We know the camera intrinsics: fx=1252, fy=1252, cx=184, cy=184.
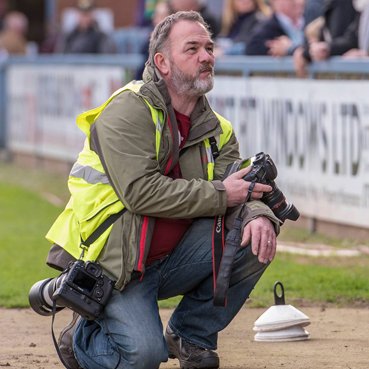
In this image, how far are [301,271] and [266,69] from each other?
3.52 meters

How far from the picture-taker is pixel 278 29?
1284cm

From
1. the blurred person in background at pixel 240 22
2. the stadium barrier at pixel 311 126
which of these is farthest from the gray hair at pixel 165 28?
the blurred person in background at pixel 240 22

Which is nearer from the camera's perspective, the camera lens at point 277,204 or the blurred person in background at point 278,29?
the camera lens at point 277,204

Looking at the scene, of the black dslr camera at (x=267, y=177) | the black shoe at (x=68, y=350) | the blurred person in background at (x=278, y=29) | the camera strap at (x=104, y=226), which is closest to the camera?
the camera strap at (x=104, y=226)

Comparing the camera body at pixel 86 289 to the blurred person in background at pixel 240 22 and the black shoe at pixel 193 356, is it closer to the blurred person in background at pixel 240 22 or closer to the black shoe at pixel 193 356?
the black shoe at pixel 193 356

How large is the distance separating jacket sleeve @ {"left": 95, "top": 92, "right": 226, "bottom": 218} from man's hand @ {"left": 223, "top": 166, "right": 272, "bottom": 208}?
38 millimetres

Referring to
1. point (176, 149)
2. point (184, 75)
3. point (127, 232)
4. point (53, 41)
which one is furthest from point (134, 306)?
point (53, 41)

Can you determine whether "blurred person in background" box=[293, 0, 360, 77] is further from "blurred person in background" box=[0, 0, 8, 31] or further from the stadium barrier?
"blurred person in background" box=[0, 0, 8, 31]

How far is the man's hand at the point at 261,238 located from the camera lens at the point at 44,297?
0.94 metres

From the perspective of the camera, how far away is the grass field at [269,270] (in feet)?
26.8

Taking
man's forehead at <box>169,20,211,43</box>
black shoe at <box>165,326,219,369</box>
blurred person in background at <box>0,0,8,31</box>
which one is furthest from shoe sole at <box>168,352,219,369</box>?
blurred person in background at <box>0,0,8,31</box>

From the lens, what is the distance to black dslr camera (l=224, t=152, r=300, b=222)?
225 inches

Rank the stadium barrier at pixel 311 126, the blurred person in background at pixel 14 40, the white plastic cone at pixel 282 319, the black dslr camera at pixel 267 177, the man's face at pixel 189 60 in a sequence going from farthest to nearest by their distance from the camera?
the blurred person in background at pixel 14 40, the stadium barrier at pixel 311 126, the white plastic cone at pixel 282 319, the man's face at pixel 189 60, the black dslr camera at pixel 267 177

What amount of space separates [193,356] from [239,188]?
2.97ft
